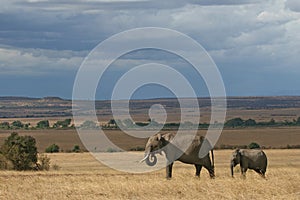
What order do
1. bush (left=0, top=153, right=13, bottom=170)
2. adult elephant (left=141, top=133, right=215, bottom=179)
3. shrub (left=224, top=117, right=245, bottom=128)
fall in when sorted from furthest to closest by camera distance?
1. shrub (left=224, top=117, right=245, bottom=128)
2. bush (left=0, top=153, right=13, bottom=170)
3. adult elephant (left=141, top=133, right=215, bottom=179)

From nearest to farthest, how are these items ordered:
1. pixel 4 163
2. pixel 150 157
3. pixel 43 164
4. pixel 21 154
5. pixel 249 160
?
pixel 150 157, pixel 249 160, pixel 4 163, pixel 21 154, pixel 43 164

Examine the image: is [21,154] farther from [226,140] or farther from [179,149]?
[226,140]

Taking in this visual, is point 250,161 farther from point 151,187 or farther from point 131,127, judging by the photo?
point 131,127

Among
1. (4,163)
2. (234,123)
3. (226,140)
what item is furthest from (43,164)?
(234,123)

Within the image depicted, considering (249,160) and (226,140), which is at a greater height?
(226,140)

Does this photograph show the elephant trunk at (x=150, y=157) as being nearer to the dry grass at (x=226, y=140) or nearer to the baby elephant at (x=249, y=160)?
the baby elephant at (x=249, y=160)

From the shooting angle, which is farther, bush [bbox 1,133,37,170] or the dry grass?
the dry grass

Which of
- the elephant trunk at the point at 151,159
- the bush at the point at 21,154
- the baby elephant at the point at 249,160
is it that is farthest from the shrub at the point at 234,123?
the elephant trunk at the point at 151,159

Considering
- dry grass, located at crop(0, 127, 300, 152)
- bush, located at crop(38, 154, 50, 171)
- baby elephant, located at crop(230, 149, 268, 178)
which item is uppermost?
dry grass, located at crop(0, 127, 300, 152)

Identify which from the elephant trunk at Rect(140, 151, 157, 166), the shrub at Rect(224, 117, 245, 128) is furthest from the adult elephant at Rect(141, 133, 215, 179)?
the shrub at Rect(224, 117, 245, 128)

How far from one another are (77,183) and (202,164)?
7308mm

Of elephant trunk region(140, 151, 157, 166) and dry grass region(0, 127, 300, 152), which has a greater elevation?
dry grass region(0, 127, 300, 152)

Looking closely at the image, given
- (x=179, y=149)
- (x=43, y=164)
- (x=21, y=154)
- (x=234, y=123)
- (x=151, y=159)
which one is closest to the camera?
(x=151, y=159)

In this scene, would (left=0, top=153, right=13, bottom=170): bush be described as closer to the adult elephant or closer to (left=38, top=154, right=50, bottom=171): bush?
(left=38, top=154, right=50, bottom=171): bush
